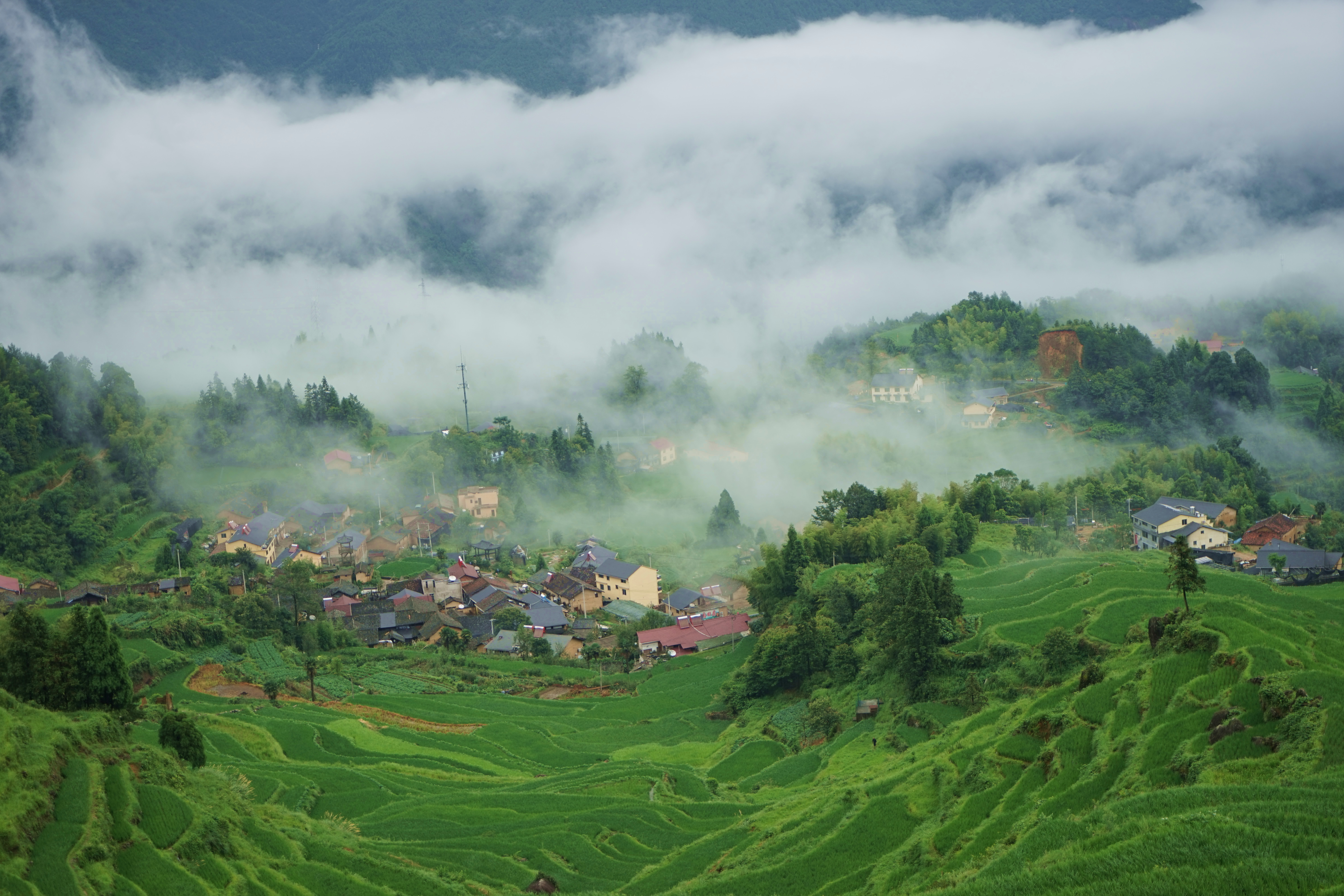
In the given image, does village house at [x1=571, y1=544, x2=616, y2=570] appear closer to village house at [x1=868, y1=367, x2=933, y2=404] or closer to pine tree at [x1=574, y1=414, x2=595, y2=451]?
pine tree at [x1=574, y1=414, x2=595, y2=451]

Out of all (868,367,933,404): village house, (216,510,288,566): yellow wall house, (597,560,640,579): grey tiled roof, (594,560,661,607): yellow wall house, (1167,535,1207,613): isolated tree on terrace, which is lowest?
(594,560,661,607): yellow wall house

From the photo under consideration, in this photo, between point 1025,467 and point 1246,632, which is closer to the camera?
point 1246,632

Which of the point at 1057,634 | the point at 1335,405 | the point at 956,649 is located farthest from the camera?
A: the point at 1335,405

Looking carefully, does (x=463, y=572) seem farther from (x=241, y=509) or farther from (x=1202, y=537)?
(x=1202, y=537)

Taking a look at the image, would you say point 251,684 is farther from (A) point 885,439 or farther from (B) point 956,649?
(A) point 885,439

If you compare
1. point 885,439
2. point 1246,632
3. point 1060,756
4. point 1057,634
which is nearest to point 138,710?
point 1060,756

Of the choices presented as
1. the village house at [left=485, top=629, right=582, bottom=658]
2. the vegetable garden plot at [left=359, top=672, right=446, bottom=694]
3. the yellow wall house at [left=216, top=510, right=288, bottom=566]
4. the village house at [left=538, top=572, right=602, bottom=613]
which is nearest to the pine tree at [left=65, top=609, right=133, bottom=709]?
the vegetable garden plot at [left=359, top=672, right=446, bottom=694]
